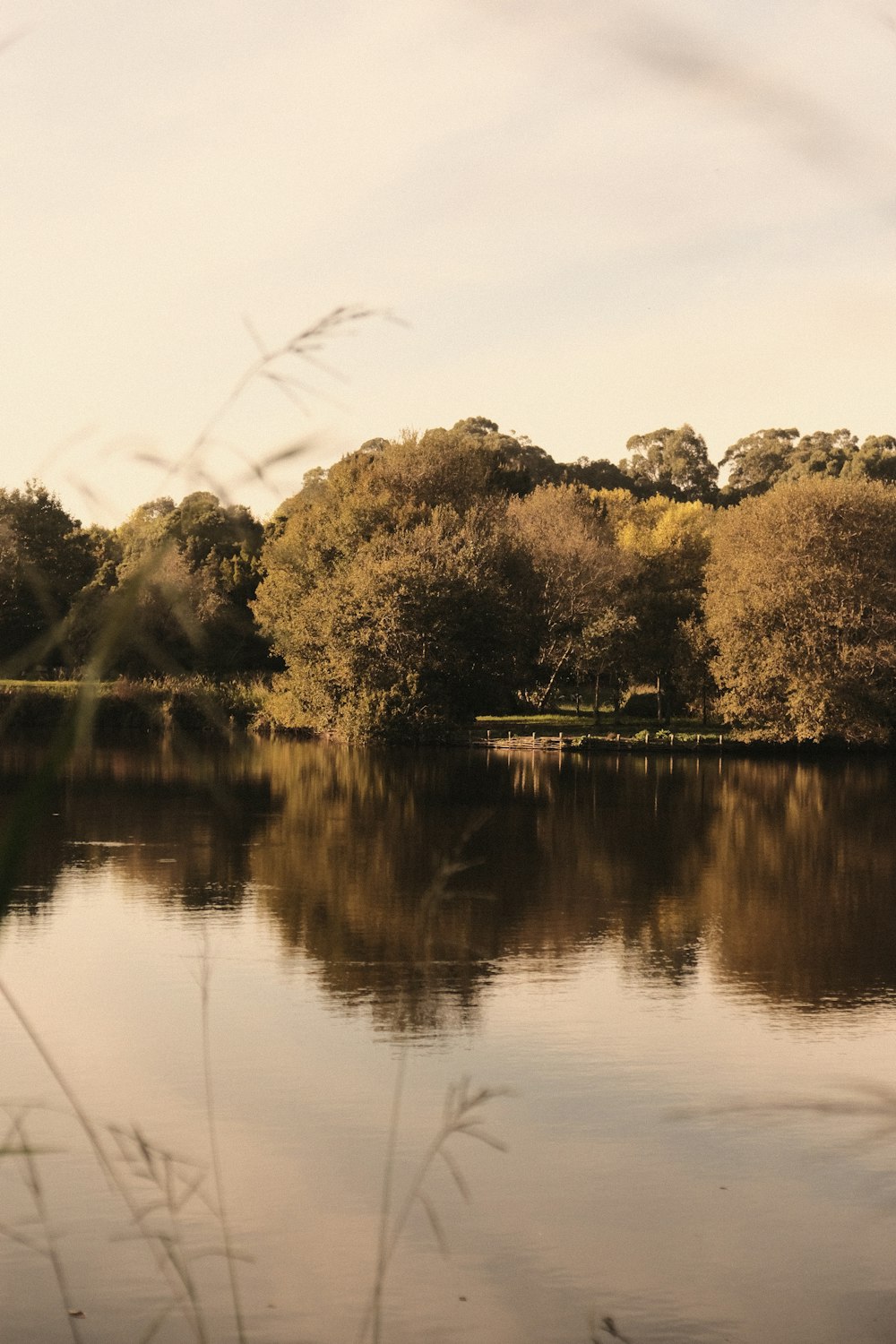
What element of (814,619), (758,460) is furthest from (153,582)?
(758,460)

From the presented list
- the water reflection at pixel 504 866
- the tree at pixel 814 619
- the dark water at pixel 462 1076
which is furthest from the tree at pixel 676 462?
the dark water at pixel 462 1076

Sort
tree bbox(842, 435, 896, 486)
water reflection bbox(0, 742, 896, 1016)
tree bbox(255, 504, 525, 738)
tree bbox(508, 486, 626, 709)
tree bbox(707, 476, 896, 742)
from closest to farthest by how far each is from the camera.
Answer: water reflection bbox(0, 742, 896, 1016), tree bbox(707, 476, 896, 742), tree bbox(255, 504, 525, 738), tree bbox(508, 486, 626, 709), tree bbox(842, 435, 896, 486)

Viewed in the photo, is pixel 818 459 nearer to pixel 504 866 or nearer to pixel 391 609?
pixel 391 609

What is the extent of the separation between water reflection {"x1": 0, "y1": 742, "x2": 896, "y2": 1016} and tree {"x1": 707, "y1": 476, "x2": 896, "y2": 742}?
30.3 ft

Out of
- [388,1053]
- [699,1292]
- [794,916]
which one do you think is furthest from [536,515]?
[699,1292]

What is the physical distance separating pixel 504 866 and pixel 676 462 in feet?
302

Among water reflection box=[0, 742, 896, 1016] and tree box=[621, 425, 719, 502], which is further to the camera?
tree box=[621, 425, 719, 502]

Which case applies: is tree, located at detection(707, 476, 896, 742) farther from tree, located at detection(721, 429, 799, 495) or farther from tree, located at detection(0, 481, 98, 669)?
tree, located at detection(721, 429, 799, 495)

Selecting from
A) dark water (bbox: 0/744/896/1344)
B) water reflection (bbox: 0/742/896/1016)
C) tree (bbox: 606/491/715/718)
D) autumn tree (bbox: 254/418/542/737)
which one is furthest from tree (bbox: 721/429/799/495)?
dark water (bbox: 0/744/896/1344)

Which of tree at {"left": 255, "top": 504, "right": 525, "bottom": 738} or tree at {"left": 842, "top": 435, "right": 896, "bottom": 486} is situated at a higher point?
tree at {"left": 842, "top": 435, "right": 896, "bottom": 486}

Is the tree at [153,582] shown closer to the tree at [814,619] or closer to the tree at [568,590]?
the tree at [814,619]

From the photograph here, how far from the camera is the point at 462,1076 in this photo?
2.94 metres

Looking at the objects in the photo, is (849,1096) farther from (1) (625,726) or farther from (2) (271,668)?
(2) (271,668)

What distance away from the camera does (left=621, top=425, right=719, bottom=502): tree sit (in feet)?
358
